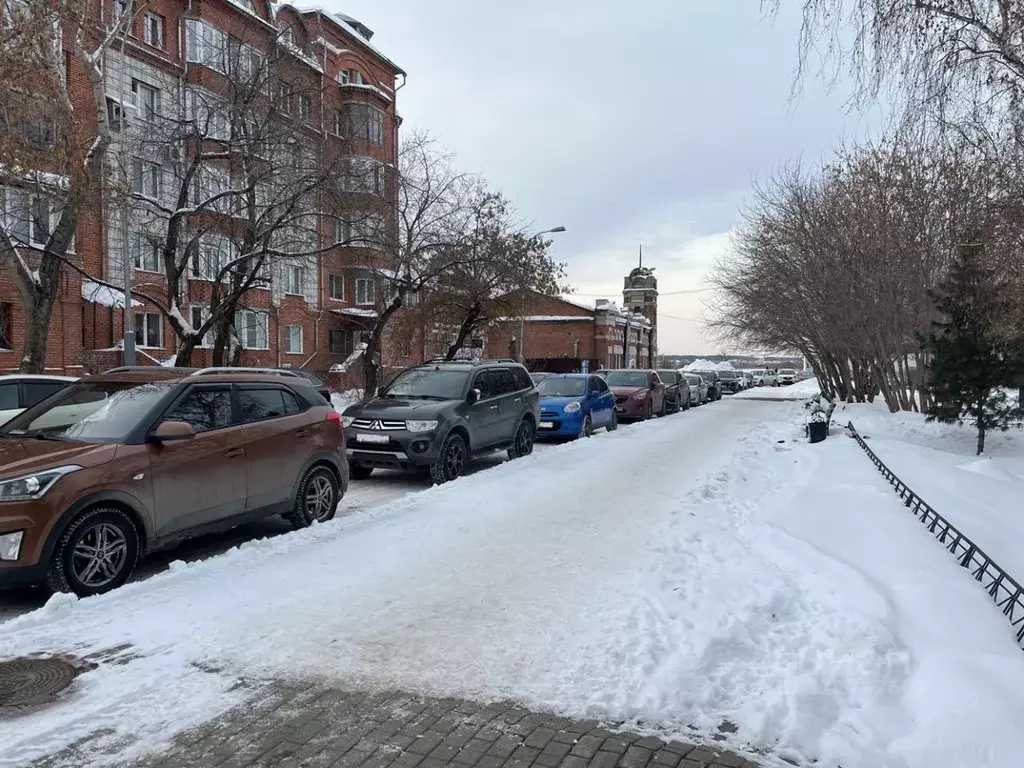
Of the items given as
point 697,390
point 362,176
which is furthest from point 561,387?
point 697,390

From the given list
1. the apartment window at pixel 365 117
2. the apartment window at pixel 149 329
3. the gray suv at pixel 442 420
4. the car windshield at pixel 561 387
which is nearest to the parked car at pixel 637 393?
the car windshield at pixel 561 387

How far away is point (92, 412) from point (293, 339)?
1097 inches

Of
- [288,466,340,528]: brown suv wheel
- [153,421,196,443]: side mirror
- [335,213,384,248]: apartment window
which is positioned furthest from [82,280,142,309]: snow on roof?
[153,421,196,443]: side mirror

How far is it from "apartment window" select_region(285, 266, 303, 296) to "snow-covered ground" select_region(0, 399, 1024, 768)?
27100 mm

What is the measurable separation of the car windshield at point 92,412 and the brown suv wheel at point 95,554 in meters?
0.71

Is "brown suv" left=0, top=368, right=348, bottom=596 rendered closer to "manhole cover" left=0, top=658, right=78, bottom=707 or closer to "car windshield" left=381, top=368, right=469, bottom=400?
"manhole cover" left=0, top=658, right=78, bottom=707

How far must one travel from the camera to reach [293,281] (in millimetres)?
33250

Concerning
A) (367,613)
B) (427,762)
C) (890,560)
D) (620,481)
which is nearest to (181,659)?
(367,613)

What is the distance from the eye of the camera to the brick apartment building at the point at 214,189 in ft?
56.4

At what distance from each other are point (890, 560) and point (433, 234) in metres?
18.6

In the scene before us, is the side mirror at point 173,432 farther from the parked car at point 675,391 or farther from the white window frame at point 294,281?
the white window frame at point 294,281

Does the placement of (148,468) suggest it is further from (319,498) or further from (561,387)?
(561,387)

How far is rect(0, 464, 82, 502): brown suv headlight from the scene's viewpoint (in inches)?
193

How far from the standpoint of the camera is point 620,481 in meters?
10.5
